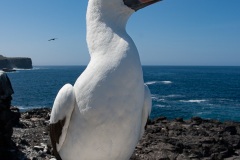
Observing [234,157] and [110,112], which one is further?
[234,157]

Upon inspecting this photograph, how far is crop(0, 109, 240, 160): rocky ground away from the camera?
10312mm

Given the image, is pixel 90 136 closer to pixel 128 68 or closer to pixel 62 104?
pixel 62 104

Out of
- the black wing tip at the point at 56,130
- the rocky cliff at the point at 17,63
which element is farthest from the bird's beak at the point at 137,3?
the rocky cliff at the point at 17,63

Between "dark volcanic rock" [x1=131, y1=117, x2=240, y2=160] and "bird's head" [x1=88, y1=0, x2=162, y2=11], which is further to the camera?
"dark volcanic rock" [x1=131, y1=117, x2=240, y2=160]

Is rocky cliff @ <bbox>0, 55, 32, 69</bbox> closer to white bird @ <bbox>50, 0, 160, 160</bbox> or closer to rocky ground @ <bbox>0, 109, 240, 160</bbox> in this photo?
rocky ground @ <bbox>0, 109, 240, 160</bbox>

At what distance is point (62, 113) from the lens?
2.67m

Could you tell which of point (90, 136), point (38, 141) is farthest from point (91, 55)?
point (38, 141)

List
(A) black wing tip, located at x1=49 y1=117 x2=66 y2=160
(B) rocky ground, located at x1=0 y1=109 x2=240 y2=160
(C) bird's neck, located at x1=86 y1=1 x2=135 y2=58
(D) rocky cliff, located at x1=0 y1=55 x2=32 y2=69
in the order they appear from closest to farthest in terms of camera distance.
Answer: (C) bird's neck, located at x1=86 y1=1 x2=135 y2=58, (A) black wing tip, located at x1=49 y1=117 x2=66 y2=160, (B) rocky ground, located at x1=0 y1=109 x2=240 y2=160, (D) rocky cliff, located at x1=0 y1=55 x2=32 y2=69

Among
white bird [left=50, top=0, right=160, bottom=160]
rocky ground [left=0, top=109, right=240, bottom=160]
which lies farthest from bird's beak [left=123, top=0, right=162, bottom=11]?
rocky ground [left=0, top=109, right=240, bottom=160]

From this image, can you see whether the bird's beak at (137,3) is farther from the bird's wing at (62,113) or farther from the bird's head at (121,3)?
the bird's wing at (62,113)

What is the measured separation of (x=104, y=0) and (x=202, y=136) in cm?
1363

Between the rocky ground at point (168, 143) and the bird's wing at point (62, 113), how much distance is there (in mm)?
6652

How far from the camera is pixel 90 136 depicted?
8.38 feet

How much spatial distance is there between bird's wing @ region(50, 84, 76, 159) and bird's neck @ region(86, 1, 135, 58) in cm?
37
